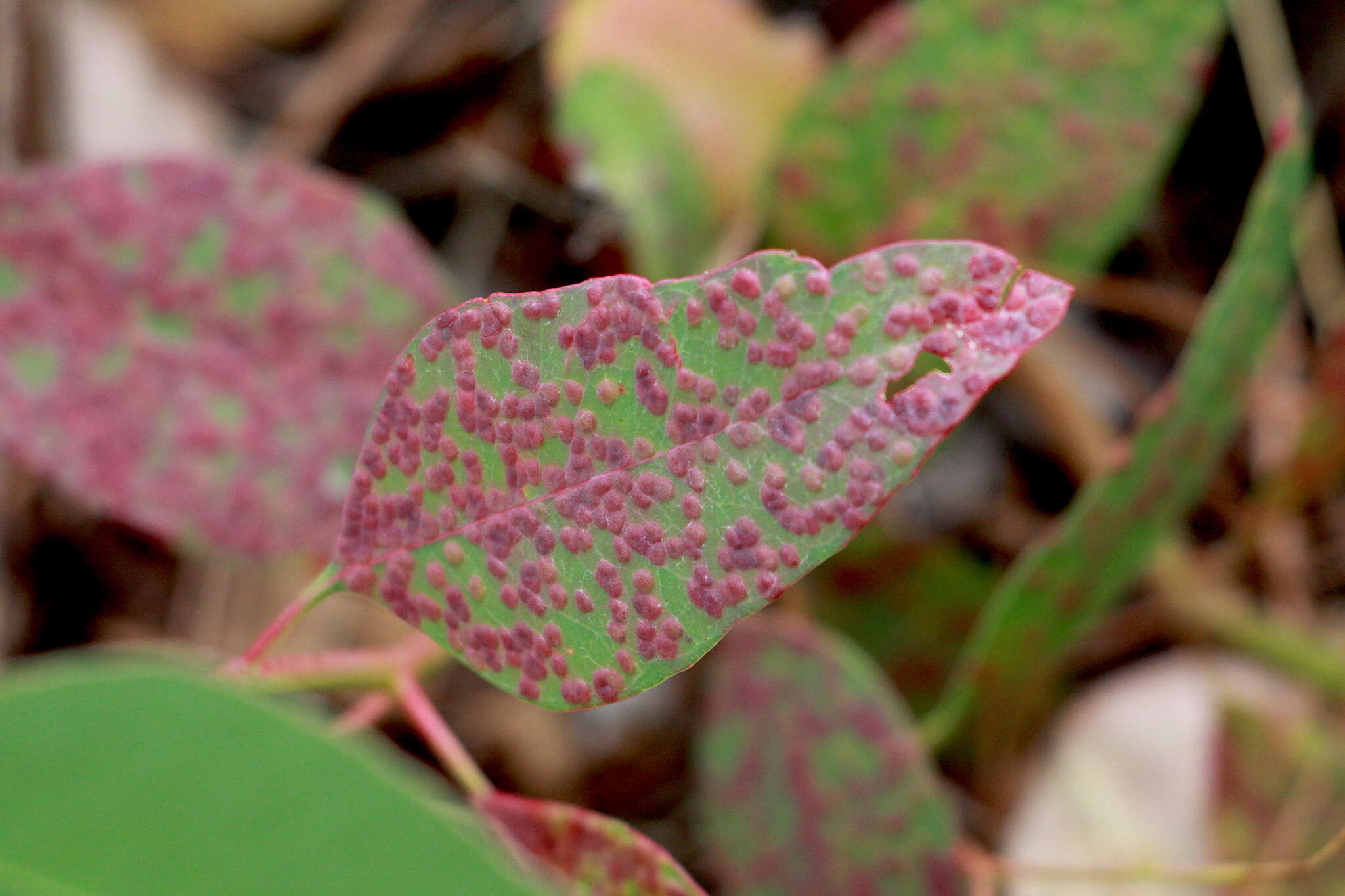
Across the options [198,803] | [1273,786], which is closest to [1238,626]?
[1273,786]

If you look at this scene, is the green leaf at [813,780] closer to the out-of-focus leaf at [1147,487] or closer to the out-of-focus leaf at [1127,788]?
the out-of-focus leaf at [1147,487]

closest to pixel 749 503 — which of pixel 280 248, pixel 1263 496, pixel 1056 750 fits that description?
pixel 280 248

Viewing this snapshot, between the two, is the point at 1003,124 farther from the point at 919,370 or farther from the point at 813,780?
the point at 813,780

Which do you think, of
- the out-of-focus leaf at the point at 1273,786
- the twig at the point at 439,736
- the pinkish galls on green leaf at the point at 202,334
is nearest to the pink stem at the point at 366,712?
the twig at the point at 439,736

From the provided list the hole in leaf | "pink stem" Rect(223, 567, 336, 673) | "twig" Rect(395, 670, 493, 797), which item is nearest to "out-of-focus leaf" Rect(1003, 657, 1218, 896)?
the hole in leaf

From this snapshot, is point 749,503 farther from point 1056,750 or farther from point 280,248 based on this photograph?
point 1056,750
